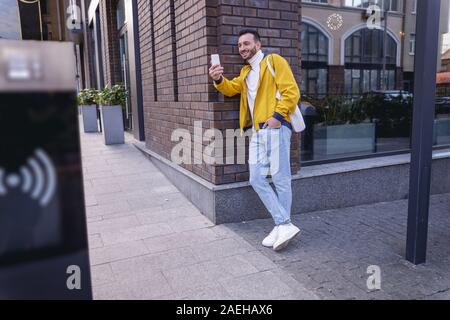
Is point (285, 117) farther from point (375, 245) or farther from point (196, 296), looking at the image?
point (196, 296)

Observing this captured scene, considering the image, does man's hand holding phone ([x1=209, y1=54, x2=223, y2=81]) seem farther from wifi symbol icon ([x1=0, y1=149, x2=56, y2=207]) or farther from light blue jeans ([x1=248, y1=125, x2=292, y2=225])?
wifi symbol icon ([x1=0, y1=149, x2=56, y2=207])

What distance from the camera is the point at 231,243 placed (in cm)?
386

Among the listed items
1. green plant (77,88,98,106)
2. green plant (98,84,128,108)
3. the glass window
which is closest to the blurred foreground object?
green plant (98,84,128,108)

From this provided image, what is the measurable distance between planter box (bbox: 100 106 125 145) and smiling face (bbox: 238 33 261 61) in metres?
5.78

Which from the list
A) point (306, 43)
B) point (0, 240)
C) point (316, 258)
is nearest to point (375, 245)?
point (316, 258)

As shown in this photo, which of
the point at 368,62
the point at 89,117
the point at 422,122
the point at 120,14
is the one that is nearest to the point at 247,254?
the point at 422,122

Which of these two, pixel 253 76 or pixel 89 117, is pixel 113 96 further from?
pixel 253 76

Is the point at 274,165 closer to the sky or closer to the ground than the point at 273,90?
closer to the ground

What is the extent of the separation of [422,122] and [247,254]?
1.87 meters

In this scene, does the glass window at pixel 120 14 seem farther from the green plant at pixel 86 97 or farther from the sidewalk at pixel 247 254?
the sidewalk at pixel 247 254

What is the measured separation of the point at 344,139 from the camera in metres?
5.75


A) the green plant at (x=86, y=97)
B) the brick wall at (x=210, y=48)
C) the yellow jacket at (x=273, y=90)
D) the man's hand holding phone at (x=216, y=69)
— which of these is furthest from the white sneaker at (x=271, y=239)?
the green plant at (x=86, y=97)

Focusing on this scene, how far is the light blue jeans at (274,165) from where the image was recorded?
3717 millimetres

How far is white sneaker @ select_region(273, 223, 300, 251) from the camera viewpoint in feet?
11.9
